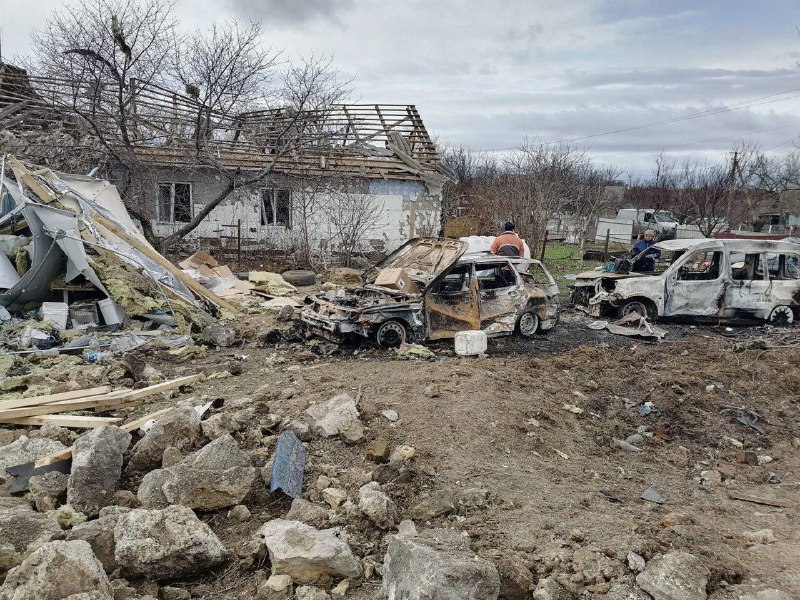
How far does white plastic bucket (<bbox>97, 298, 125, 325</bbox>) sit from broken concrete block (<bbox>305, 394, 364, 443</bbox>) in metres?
5.90

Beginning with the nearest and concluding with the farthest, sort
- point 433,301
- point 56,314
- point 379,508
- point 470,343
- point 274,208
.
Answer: point 379,508 < point 470,343 < point 433,301 < point 56,314 < point 274,208

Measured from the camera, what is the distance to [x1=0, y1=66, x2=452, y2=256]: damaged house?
623 inches

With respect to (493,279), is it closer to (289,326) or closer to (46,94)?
(289,326)

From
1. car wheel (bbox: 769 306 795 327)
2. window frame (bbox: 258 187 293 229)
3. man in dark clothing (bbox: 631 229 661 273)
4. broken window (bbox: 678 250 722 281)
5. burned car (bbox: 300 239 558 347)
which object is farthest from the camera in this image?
window frame (bbox: 258 187 293 229)

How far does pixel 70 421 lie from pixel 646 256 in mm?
11517

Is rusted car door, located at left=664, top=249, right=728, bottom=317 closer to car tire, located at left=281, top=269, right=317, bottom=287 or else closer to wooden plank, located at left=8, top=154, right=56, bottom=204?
car tire, located at left=281, top=269, right=317, bottom=287

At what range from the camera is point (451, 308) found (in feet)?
30.9

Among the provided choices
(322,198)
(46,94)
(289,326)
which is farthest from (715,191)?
(46,94)

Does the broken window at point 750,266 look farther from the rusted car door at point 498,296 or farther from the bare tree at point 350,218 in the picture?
the bare tree at point 350,218

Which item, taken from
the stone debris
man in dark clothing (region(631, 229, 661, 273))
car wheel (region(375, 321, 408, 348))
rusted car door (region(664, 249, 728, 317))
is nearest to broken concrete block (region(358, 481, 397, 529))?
the stone debris

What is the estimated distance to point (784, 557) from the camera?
3805mm

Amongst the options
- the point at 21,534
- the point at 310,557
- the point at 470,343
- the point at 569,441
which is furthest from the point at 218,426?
the point at 470,343

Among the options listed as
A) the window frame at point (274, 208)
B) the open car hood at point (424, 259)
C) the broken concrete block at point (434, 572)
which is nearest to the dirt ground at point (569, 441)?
the broken concrete block at point (434, 572)

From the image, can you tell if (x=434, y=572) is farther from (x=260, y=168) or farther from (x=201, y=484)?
(x=260, y=168)
